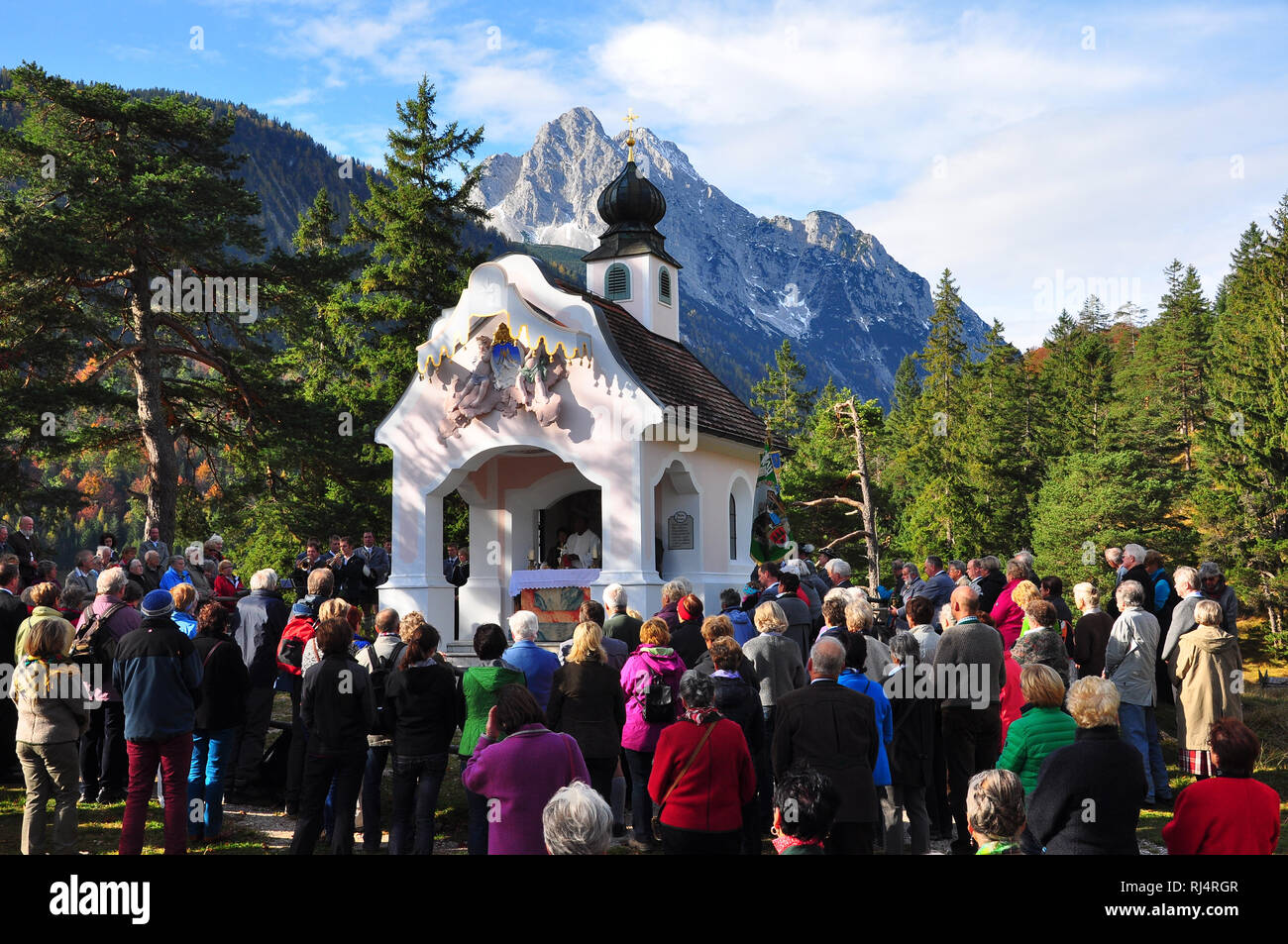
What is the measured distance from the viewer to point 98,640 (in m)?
8.42

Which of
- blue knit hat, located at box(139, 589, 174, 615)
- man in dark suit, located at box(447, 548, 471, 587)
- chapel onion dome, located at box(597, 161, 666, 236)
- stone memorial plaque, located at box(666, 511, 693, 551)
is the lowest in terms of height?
Answer: blue knit hat, located at box(139, 589, 174, 615)

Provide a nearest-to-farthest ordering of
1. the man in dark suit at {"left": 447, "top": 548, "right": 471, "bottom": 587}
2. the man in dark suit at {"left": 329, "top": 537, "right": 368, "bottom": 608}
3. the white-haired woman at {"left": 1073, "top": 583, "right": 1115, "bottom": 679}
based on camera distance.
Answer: the white-haired woman at {"left": 1073, "top": 583, "right": 1115, "bottom": 679} → the man in dark suit at {"left": 329, "top": 537, "right": 368, "bottom": 608} → the man in dark suit at {"left": 447, "top": 548, "right": 471, "bottom": 587}

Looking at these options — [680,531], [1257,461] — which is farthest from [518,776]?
[1257,461]

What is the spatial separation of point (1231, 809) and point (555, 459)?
47.8ft

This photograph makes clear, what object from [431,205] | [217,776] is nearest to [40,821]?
[217,776]

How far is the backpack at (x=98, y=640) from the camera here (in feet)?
27.2

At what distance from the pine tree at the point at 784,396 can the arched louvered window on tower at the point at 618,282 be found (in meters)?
49.8

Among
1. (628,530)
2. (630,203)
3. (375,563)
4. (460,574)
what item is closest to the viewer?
(628,530)

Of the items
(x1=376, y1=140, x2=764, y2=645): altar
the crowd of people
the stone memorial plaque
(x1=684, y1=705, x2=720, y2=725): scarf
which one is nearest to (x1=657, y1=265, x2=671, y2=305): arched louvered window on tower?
(x1=376, y1=140, x2=764, y2=645): altar

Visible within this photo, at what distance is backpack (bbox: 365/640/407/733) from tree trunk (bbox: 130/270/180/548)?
15607mm

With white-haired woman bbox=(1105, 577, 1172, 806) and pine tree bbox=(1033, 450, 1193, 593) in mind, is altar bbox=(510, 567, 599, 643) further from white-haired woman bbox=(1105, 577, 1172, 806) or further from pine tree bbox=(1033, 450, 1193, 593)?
pine tree bbox=(1033, 450, 1193, 593)

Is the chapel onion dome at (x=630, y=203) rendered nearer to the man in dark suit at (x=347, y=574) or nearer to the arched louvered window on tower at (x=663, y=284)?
the arched louvered window on tower at (x=663, y=284)

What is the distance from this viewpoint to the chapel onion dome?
20.8m

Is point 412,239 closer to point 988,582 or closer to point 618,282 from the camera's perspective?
point 618,282
